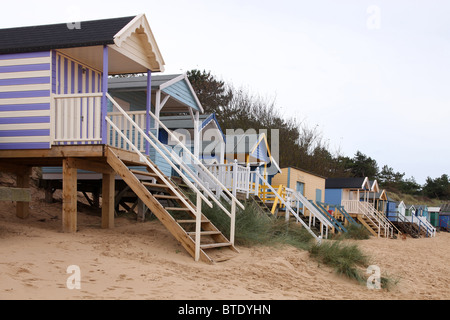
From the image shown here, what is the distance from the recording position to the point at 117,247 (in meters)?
7.83

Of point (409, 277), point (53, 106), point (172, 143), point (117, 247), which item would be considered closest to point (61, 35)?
point (53, 106)

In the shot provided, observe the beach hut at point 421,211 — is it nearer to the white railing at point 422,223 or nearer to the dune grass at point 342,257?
the white railing at point 422,223

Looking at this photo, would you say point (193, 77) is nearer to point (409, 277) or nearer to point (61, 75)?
point (61, 75)

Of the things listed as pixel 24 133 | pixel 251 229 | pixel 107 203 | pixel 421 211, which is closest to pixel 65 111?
pixel 24 133

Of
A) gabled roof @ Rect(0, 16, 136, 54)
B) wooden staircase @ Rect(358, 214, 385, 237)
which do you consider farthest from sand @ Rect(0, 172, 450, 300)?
wooden staircase @ Rect(358, 214, 385, 237)

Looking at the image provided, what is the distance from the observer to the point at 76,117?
29.1 feet

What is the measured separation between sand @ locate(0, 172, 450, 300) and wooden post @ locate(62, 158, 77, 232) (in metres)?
0.26

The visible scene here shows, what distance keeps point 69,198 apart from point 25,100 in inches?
88.2

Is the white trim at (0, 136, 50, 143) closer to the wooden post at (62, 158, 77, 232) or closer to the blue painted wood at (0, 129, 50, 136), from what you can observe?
the blue painted wood at (0, 129, 50, 136)

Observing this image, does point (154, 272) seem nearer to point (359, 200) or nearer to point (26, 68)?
point (26, 68)

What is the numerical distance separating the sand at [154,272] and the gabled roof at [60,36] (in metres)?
3.68

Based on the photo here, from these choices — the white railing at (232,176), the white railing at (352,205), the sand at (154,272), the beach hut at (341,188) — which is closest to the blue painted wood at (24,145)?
the sand at (154,272)

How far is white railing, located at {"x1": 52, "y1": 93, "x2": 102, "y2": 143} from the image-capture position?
8.80m

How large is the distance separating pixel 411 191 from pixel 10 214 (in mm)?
59639
